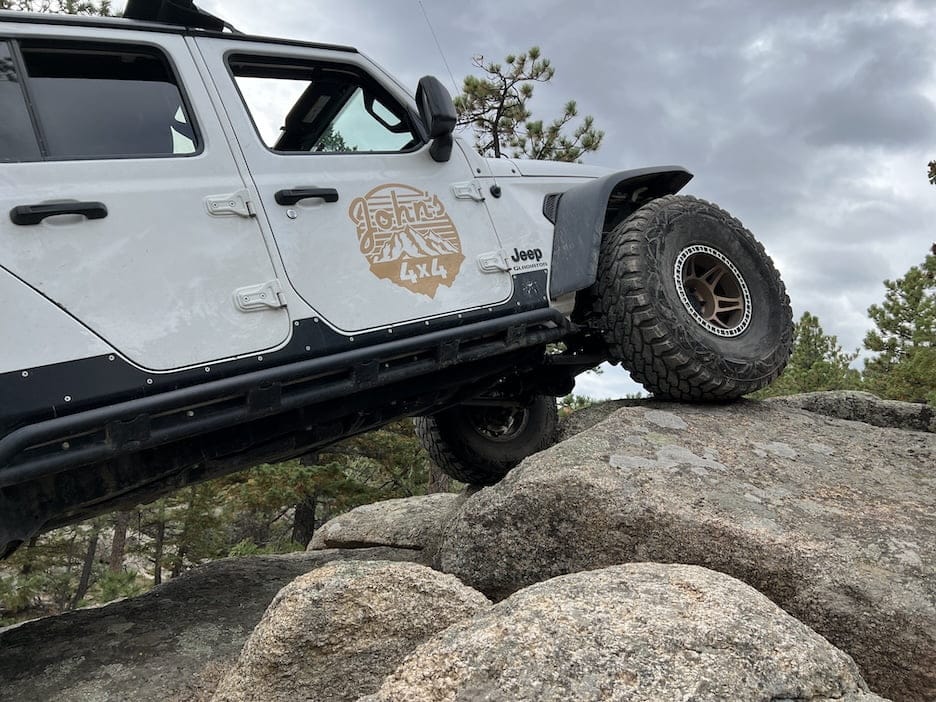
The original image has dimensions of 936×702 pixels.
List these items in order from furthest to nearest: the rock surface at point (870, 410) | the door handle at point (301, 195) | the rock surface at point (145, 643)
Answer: the rock surface at point (870, 410) < the door handle at point (301, 195) < the rock surface at point (145, 643)

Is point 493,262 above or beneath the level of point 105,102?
beneath

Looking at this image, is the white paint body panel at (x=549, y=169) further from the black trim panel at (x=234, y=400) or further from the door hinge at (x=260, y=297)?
the door hinge at (x=260, y=297)

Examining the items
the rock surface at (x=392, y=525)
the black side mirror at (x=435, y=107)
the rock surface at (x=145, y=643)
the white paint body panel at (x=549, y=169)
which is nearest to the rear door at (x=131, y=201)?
the black side mirror at (x=435, y=107)

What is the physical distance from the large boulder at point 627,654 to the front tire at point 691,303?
199 centimetres

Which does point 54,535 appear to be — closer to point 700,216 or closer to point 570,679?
point 700,216

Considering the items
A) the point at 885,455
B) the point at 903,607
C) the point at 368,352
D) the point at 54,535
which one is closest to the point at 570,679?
the point at 903,607

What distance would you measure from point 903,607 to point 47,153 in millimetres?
3302

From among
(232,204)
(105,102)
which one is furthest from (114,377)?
(105,102)

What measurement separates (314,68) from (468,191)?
91 cm

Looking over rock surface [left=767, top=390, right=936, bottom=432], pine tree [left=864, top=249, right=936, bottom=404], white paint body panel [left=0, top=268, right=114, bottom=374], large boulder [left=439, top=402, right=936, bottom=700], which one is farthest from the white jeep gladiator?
pine tree [left=864, top=249, right=936, bottom=404]

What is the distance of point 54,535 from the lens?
48.7ft

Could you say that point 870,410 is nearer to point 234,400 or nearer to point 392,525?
point 392,525

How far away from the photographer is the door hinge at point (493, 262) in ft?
11.8

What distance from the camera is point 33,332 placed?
2.50 metres
